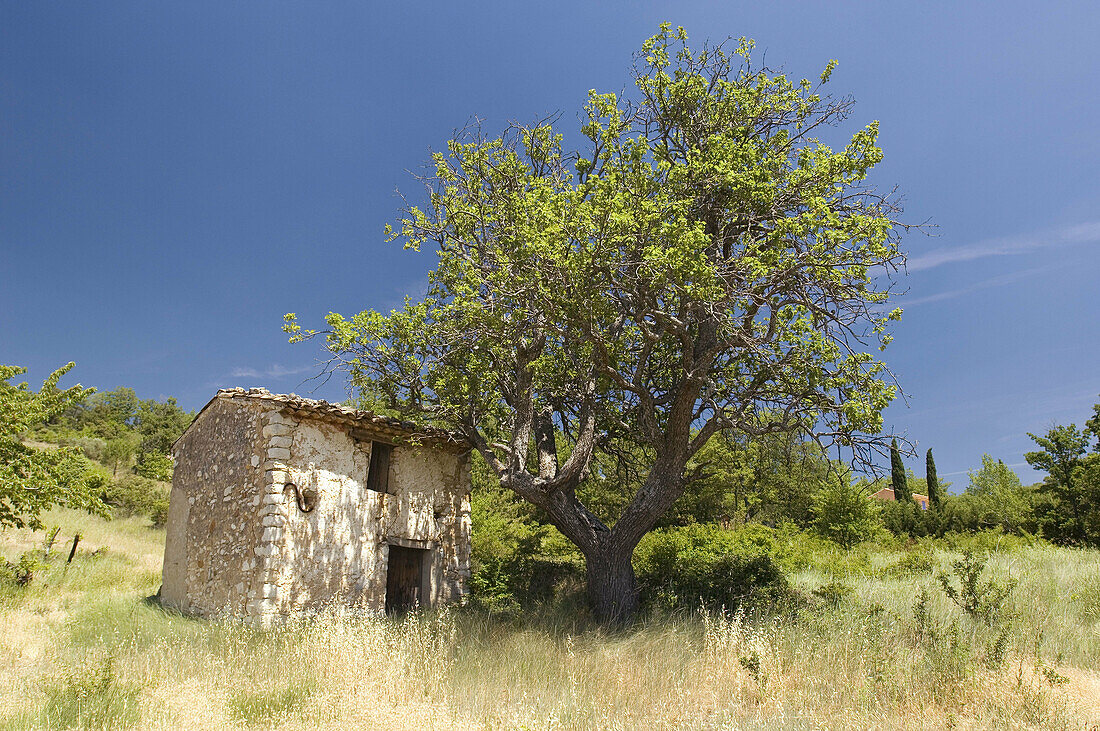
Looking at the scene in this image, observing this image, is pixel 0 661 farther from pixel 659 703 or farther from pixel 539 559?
pixel 539 559

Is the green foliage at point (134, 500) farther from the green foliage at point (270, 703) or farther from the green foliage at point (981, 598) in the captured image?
the green foliage at point (981, 598)

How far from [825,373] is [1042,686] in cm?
533

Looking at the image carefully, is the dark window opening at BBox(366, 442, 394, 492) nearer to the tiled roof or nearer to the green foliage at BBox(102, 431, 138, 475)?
the tiled roof

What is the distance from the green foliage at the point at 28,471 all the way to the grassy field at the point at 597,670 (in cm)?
284

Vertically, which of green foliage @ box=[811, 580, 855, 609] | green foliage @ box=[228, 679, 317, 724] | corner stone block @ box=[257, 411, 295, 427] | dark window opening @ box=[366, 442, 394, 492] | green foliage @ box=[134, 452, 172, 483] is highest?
green foliage @ box=[134, 452, 172, 483]

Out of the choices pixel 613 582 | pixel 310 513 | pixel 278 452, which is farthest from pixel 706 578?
pixel 278 452

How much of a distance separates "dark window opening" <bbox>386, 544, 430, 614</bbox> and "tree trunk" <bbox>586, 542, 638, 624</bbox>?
13.1ft

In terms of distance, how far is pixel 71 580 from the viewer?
50.3ft

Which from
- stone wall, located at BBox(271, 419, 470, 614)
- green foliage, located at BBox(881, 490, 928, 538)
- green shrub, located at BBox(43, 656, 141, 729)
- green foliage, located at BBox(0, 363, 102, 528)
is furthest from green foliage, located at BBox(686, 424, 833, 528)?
green shrub, located at BBox(43, 656, 141, 729)

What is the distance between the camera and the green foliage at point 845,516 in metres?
22.6

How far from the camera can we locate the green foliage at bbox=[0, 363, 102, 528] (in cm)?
1279

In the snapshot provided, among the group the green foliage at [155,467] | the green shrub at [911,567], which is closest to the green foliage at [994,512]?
the green shrub at [911,567]

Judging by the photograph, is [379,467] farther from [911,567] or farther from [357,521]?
[911,567]

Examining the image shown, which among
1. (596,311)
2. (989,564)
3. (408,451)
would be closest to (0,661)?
(408,451)
